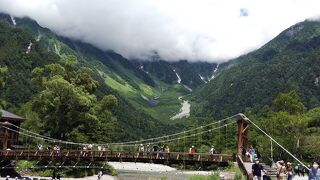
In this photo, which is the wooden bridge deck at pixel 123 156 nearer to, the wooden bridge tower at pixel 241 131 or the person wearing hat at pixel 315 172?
the wooden bridge tower at pixel 241 131

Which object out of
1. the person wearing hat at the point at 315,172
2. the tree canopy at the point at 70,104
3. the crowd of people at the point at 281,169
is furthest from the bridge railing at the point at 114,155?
the person wearing hat at the point at 315,172

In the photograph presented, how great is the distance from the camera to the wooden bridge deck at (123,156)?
4634 centimetres

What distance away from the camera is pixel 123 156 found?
50188 millimetres

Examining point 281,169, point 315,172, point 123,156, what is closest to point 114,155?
point 123,156

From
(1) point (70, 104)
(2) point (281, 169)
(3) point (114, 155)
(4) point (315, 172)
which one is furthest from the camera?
(1) point (70, 104)

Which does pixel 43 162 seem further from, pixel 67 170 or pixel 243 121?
pixel 243 121

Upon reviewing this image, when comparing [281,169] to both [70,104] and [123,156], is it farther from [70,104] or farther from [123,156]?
[70,104]

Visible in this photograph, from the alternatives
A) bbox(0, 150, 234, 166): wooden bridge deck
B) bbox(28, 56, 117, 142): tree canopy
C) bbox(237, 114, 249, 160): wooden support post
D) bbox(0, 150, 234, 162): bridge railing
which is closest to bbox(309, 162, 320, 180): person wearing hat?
bbox(237, 114, 249, 160): wooden support post

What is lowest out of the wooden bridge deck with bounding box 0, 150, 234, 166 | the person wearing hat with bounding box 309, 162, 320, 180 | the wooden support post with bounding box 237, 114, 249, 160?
the person wearing hat with bounding box 309, 162, 320, 180

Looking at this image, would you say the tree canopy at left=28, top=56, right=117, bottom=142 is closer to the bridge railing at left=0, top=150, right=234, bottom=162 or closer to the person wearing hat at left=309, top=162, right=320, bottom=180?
the bridge railing at left=0, top=150, right=234, bottom=162

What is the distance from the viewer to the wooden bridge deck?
46.3 m

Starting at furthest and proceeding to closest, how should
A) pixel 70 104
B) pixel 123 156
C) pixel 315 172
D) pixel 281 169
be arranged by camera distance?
pixel 70 104 → pixel 123 156 → pixel 281 169 → pixel 315 172

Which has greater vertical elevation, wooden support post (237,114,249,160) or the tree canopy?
the tree canopy

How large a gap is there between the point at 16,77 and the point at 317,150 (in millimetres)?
131030
